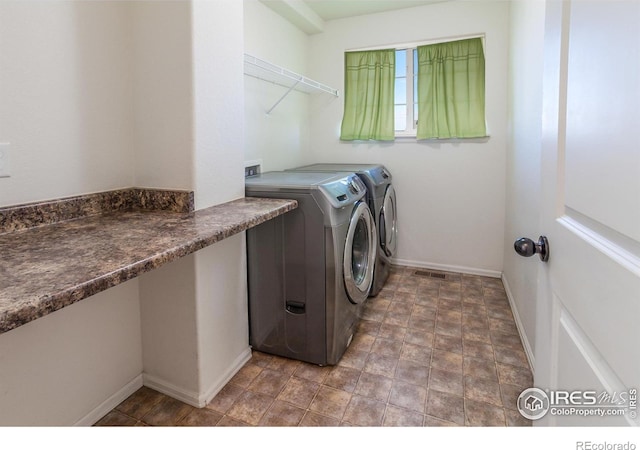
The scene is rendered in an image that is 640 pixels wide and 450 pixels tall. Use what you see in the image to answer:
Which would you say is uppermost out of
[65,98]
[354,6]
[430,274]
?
[354,6]

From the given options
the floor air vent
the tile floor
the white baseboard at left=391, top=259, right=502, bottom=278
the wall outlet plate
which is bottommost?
the tile floor

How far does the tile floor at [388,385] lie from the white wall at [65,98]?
40.1 inches

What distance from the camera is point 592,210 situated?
2.06 ft

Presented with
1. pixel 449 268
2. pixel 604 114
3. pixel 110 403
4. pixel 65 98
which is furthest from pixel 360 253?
pixel 604 114

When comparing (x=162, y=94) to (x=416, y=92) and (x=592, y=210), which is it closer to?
(x=592, y=210)

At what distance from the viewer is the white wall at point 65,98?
3.98 ft

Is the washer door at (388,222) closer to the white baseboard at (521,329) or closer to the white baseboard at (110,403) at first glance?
the white baseboard at (521,329)

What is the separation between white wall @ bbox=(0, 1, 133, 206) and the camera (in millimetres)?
1212

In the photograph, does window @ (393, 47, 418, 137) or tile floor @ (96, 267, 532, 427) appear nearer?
tile floor @ (96, 267, 532, 427)

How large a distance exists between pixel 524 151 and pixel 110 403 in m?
2.55

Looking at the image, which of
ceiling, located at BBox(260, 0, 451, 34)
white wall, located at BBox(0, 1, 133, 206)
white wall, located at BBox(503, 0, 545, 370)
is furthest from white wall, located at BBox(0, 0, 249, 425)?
white wall, located at BBox(503, 0, 545, 370)

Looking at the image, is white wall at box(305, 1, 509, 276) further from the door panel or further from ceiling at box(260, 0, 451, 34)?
the door panel

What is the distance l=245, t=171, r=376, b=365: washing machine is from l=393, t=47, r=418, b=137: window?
5.45 ft
